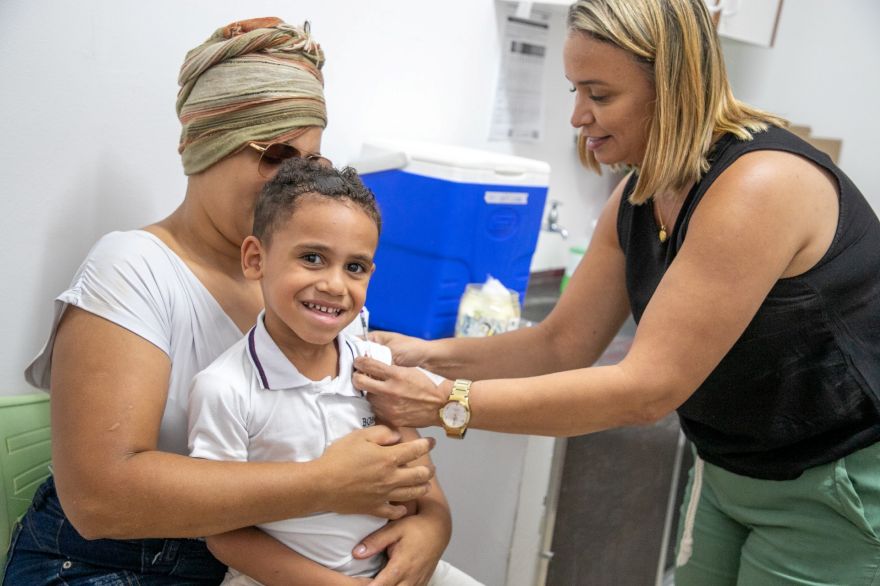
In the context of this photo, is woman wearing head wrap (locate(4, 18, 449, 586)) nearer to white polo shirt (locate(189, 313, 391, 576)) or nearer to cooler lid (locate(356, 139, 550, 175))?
white polo shirt (locate(189, 313, 391, 576))

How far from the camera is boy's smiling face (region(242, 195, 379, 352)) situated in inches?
47.4

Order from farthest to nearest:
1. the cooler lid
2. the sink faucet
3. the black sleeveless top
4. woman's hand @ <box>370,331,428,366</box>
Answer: the sink faucet < the cooler lid < woman's hand @ <box>370,331,428,366</box> < the black sleeveless top

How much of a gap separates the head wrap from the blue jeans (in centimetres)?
57

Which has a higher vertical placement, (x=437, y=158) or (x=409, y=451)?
(x=437, y=158)

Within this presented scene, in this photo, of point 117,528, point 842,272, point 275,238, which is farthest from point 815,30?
point 117,528

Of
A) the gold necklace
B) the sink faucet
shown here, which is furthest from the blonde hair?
the sink faucet

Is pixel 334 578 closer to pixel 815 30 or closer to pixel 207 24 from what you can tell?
pixel 207 24

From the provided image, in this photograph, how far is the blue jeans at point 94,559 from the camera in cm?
125

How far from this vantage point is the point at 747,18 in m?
2.98

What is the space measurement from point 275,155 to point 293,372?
14.2 inches

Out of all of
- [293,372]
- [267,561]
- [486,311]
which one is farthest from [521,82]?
[267,561]

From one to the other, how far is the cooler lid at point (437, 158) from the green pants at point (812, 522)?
88 centimetres

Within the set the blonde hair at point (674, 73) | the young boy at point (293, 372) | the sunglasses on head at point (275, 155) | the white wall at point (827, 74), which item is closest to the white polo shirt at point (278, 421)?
the young boy at point (293, 372)

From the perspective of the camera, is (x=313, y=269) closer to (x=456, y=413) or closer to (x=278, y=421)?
(x=278, y=421)
